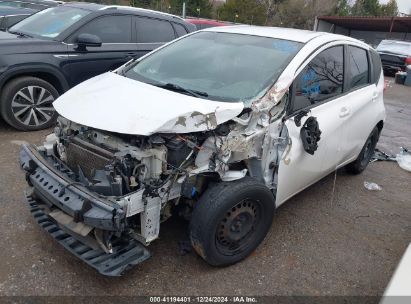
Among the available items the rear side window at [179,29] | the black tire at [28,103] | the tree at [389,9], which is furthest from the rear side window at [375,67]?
the tree at [389,9]

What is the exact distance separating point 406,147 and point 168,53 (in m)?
4.67

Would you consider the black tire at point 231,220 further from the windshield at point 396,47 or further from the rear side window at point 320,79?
the windshield at point 396,47

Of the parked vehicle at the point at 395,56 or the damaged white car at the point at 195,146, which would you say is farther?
the parked vehicle at the point at 395,56

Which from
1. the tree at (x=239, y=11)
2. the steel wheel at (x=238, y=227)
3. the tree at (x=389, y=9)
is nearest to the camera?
the steel wheel at (x=238, y=227)

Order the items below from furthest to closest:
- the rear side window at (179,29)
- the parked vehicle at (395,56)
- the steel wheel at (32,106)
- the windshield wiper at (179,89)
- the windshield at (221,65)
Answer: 1. the parked vehicle at (395,56)
2. the rear side window at (179,29)
3. the steel wheel at (32,106)
4. the windshield at (221,65)
5. the windshield wiper at (179,89)

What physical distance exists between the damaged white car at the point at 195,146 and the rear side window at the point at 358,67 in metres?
0.29

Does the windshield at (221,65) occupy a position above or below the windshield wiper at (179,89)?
above

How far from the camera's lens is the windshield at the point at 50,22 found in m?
5.42

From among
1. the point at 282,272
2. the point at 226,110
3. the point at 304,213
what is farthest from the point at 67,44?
the point at 282,272

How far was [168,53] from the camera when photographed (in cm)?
387

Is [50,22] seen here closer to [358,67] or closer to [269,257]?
[358,67]

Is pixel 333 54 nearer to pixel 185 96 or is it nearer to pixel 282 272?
pixel 185 96

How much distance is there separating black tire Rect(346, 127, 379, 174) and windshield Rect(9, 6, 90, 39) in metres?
4.20

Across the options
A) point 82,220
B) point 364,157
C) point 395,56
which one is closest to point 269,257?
point 82,220
